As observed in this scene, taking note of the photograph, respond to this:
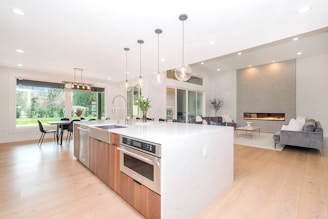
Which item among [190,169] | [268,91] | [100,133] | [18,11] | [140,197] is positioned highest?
[18,11]

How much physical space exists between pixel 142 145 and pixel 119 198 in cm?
102

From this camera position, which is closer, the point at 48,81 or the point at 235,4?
the point at 235,4

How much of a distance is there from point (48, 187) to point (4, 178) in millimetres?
990

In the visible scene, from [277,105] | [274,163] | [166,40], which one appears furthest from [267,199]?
[277,105]

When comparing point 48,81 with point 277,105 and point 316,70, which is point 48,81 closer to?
point 277,105

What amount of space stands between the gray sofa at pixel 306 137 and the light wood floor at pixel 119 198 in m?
0.51

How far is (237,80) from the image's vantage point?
8.96 m

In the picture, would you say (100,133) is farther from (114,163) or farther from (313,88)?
(313,88)

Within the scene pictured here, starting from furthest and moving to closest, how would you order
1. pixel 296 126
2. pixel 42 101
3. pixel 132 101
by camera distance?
pixel 132 101 < pixel 42 101 < pixel 296 126

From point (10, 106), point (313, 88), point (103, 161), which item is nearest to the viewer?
point (103, 161)

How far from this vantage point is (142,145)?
1.72 metres

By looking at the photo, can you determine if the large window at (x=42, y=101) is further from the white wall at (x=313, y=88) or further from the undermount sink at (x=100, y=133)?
the white wall at (x=313, y=88)

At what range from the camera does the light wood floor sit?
188 centimetres

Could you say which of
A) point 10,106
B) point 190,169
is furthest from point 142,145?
point 10,106
